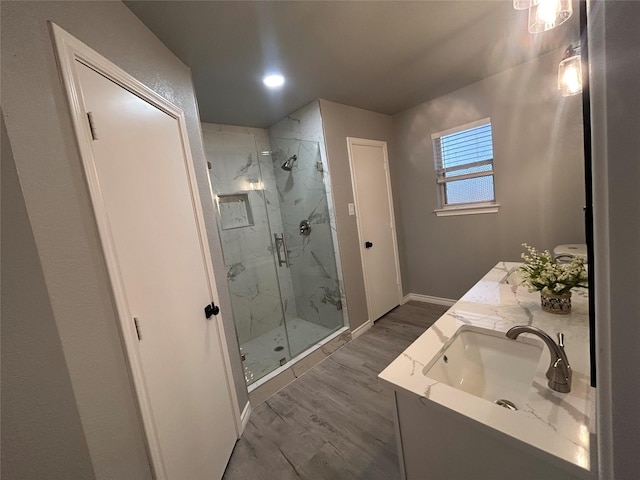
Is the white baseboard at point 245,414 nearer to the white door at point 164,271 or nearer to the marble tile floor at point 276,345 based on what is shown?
the white door at point 164,271

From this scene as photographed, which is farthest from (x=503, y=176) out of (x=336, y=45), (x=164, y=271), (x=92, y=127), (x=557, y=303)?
(x=92, y=127)

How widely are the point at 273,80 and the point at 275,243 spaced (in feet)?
5.29

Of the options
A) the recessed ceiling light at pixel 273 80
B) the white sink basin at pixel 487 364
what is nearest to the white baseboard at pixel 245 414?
the white sink basin at pixel 487 364

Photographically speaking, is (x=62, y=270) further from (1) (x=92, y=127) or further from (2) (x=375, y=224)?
(2) (x=375, y=224)

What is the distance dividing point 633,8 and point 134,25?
5.70 ft

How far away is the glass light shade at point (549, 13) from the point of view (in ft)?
3.16

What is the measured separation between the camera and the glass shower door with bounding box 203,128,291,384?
2611 millimetres

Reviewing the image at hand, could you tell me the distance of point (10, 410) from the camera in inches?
24.5

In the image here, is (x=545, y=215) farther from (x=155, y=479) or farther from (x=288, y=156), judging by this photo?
(x=155, y=479)

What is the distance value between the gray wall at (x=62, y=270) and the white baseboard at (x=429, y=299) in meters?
3.17

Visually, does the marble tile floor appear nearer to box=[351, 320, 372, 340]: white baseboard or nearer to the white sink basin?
box=[351, 320, 372, 340]: white baseboard

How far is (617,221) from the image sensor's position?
31cm

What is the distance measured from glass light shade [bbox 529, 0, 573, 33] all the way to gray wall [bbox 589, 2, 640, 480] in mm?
987

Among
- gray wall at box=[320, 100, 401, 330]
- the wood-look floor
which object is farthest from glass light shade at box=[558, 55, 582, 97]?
the wood-look floor
